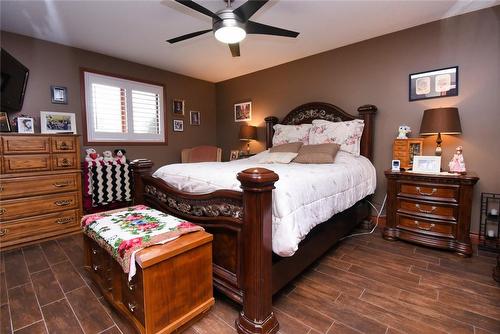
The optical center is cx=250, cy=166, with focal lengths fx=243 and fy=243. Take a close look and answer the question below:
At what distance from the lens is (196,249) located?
1384mm

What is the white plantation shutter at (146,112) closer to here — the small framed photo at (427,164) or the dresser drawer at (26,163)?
the dresser drawer at (26,163)

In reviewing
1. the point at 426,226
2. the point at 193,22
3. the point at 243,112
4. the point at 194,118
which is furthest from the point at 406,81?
the point at 194,118

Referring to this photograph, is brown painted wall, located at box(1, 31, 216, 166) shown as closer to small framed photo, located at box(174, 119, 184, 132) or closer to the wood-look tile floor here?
small framed photo, located at box(174, 119, 184, 132)

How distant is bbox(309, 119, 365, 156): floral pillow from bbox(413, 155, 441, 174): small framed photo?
2.00 ft

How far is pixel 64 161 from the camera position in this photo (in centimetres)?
284

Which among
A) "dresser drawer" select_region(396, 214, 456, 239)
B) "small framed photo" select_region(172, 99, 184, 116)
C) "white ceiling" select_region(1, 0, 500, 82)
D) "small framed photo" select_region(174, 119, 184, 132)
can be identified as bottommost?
"dresser drawer" select_region(396, 214, 456, 239)

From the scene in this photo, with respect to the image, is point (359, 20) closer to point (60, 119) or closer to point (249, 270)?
point (249, 270)

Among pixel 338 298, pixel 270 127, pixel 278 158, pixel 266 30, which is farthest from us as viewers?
pixel 270 127

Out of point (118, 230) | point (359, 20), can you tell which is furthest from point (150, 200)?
point (359, 20)

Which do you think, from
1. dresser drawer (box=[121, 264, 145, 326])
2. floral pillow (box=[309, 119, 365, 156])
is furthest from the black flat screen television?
floral pillow (box=[309, 119, 365, 156])

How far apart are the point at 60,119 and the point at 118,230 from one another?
2576 mm

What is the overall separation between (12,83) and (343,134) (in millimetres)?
3848

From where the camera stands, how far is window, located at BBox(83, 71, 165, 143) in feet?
11.5

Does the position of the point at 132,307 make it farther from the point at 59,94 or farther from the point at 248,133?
the point at 248,133
